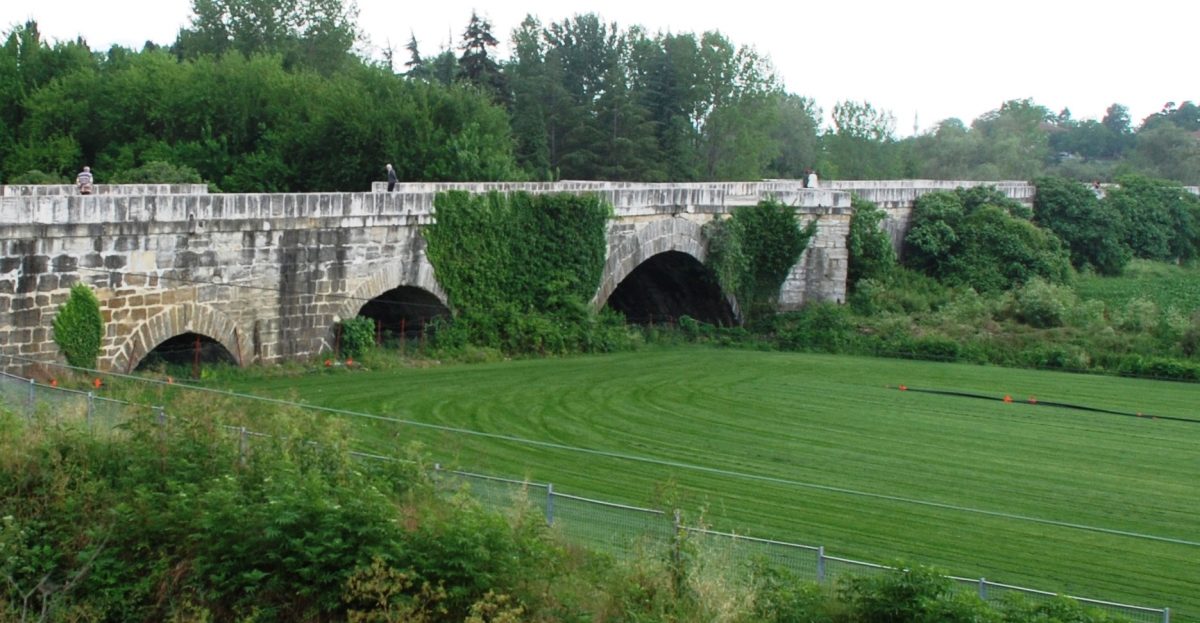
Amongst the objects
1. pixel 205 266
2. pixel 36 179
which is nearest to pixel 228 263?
pixel 205 266

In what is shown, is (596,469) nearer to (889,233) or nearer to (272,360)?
(272,360)

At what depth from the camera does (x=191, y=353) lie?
24.5m

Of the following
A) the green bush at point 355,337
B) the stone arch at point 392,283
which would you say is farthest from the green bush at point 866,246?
the green bush at point 355,337

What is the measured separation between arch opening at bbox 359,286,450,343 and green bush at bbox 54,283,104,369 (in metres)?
7.48

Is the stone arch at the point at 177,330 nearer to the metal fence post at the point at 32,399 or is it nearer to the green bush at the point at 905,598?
the metal fence post at the point at 32,399

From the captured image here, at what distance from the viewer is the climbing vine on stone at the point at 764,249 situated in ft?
121

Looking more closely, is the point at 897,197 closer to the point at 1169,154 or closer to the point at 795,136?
the point at 795,136

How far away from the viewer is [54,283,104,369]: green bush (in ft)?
68.6

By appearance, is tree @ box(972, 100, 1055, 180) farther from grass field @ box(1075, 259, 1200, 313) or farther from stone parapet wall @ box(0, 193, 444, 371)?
stone parapet wall @ box(0, 193, 444, 371)

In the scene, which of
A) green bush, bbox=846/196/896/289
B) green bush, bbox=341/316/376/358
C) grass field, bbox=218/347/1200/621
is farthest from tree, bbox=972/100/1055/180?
green bush, bbox=341/316/376/358

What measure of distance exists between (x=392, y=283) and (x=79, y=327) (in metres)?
7.26

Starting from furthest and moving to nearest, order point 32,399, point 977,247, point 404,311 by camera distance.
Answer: point 977,247
point 404,311
point 32,399

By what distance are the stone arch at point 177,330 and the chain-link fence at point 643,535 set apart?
22.6 ft

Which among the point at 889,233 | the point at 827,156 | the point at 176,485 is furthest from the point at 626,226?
the point at 827,156
